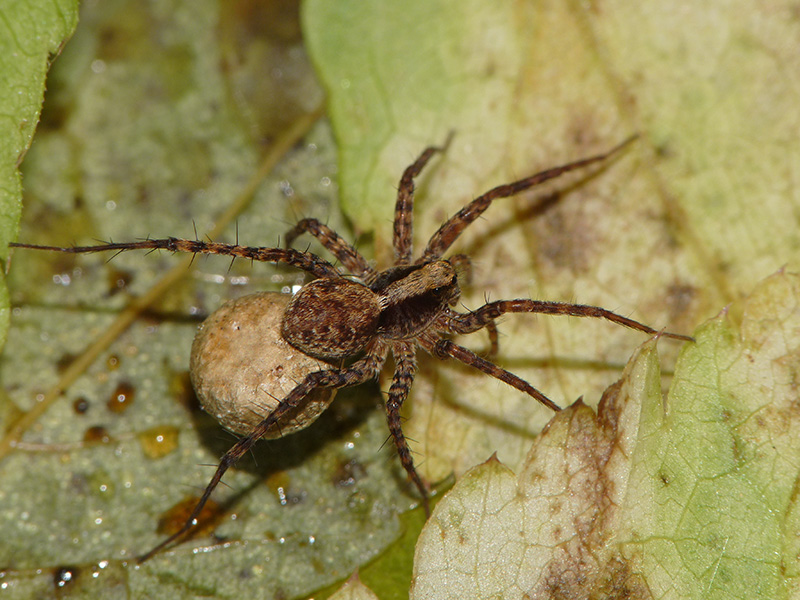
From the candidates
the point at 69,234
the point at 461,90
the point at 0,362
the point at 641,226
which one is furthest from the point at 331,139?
the point at 0,362

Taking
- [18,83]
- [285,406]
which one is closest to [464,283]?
[285,406]

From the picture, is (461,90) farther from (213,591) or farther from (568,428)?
(213,591)

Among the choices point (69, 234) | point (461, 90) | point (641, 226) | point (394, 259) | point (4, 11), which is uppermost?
point (4, 11)

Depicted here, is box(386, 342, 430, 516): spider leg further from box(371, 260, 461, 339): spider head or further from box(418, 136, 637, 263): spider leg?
box(418, 136, 637, 263): spider leg

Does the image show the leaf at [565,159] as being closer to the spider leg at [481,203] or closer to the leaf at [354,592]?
the spider leg at [481,203]

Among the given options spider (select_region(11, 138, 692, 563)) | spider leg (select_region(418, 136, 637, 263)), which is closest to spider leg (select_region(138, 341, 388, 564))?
spider (select_region(11, 138, 692, 563))

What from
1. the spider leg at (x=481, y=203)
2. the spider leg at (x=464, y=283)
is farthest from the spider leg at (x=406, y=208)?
the spider leg at (x=464, y=283)
